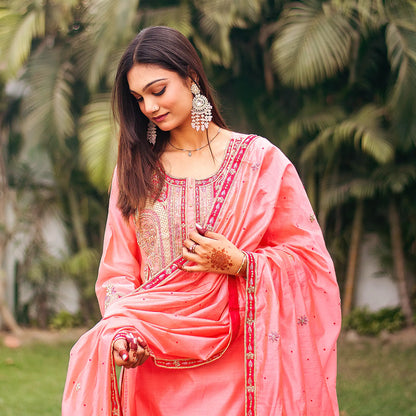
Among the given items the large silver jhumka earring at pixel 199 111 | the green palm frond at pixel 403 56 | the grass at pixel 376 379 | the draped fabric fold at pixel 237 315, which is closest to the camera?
the draped fabric fold at pixel 237 315

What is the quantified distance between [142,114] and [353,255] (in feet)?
19.7

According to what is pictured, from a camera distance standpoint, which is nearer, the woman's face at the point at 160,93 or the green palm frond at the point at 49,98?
the woman's face at the point at 160,93

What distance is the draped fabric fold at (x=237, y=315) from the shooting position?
2.21 m

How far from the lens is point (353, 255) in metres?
8.16

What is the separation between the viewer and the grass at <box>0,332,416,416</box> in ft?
18.6

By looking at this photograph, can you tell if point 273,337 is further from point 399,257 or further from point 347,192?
point 399,257

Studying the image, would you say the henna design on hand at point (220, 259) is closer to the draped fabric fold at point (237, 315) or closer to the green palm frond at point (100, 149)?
the draped fabric fold at point (237, 315)

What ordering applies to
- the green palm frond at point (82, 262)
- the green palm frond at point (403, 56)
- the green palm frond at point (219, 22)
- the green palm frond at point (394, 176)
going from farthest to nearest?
the green palm frond at point (82, 262)
the green palm frond at point (394, 176)
the green palm frond at point (219, 22)
the green palm frond at point (403, 56)

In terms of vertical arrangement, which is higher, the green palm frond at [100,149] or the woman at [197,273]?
the green palm frond at [100,149]

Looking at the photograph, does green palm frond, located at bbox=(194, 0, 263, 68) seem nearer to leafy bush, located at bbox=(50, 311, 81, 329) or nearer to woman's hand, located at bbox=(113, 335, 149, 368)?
leafy bush, located at bbox=(50, 311, 81, 329)

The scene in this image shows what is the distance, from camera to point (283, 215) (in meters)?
2.44

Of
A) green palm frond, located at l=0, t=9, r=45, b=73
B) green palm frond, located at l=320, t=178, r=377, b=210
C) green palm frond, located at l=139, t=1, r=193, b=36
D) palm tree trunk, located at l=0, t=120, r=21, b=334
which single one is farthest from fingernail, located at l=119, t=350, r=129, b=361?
palm tree trunk, located at l=0, t=120, r=21, b=334

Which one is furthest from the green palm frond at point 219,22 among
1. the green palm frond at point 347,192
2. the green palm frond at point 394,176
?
the green palm frond at point 394,176

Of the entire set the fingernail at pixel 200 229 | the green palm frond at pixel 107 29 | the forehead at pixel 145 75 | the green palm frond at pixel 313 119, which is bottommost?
the fingernail at pixel 200 229
